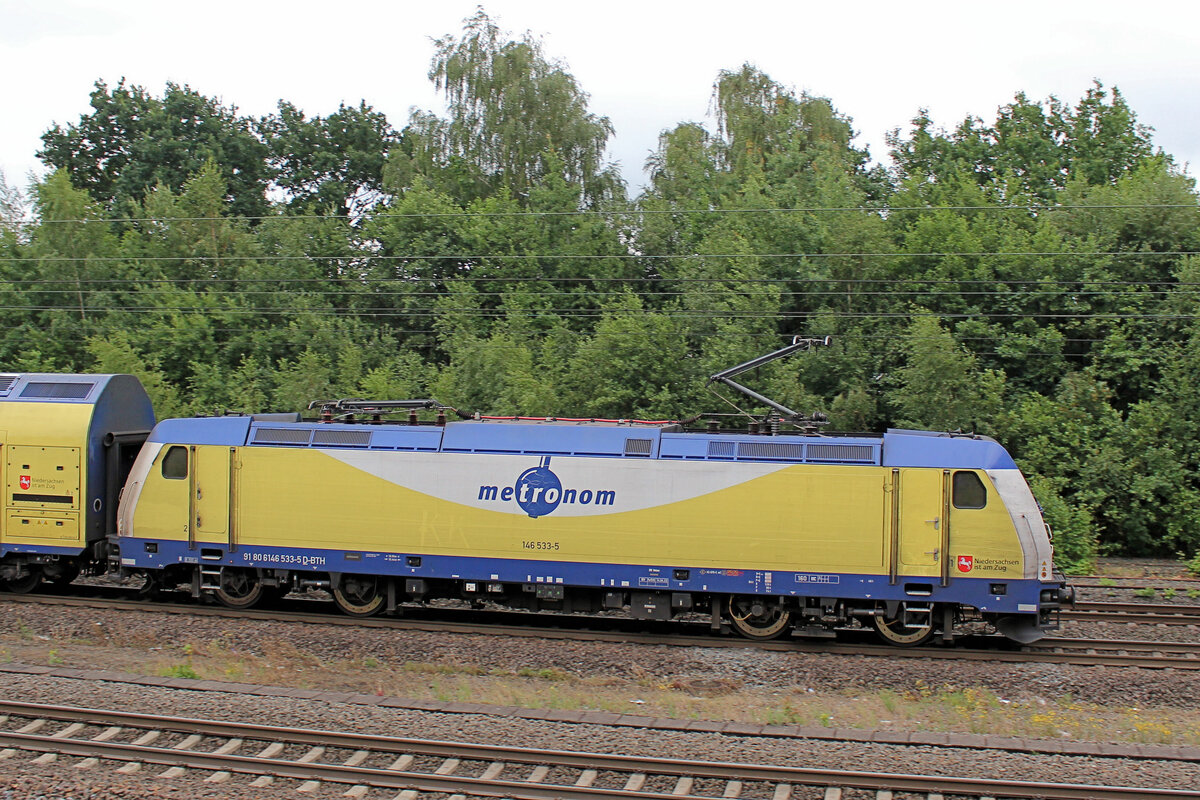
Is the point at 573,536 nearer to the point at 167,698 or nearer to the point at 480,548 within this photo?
the point at 480,548

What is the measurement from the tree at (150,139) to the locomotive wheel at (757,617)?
44107 millimetres

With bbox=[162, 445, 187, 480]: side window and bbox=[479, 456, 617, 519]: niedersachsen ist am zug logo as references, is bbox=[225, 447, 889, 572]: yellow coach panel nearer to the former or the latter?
bbox=[479, 456, 617, 519]: niedersachsen ist am zug logo

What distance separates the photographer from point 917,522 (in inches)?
567

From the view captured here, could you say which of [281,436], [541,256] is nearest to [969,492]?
[281,436]

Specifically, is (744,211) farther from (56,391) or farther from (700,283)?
(56,391)

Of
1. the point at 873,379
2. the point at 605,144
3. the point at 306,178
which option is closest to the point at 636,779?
the point at 873,379

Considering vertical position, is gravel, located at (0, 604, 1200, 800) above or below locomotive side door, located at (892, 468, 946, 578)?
below

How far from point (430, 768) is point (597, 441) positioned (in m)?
6.98

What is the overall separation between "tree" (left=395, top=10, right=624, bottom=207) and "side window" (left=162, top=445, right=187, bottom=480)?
81.0 ft

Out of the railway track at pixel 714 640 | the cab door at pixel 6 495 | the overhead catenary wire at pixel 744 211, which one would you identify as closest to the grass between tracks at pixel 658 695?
the railway track at pixel 714 640

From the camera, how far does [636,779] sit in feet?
30.5

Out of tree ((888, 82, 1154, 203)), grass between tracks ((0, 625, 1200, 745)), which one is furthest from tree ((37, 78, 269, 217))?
grass between tracks ((0, 625, 1200, 745))

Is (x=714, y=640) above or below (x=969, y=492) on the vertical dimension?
below

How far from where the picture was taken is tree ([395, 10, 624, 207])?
39562 mm
